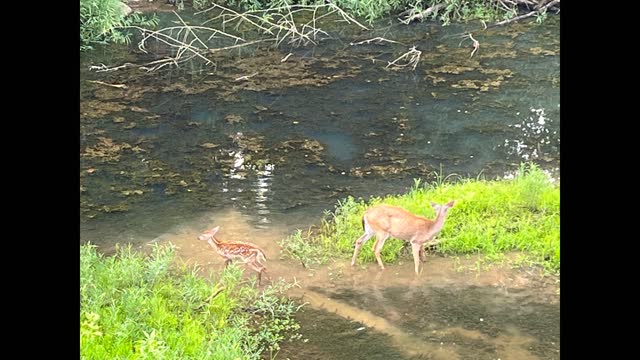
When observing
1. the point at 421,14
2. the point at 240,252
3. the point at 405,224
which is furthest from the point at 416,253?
the point at 421,14

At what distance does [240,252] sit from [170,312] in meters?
0.29

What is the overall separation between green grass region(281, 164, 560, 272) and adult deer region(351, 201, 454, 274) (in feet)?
0.36

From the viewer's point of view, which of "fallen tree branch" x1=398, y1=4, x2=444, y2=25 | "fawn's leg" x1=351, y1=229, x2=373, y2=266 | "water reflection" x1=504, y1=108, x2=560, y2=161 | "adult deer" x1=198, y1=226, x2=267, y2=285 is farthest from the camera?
"fallen tree branch" x1=398, y1=4, x2=444, y2=25

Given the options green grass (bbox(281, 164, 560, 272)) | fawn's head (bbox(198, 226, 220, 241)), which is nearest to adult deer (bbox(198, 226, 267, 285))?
fawn's head (bbox(198, 226, 220, 241))

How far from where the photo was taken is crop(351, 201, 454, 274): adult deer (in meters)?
3.01

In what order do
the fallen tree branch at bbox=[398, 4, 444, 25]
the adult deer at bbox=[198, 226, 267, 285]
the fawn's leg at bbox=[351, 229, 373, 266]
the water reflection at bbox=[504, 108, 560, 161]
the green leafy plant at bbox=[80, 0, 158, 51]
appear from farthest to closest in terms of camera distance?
the fallen tree branch at bbox=[398, 4, 444, 25]
the green leafy plant at bbox=[80, 0, 158, 51]
the water reflection at bbox=[504, 108, 560, 161]
the fawn's leg at bbox=[351, 229, 373, 266]
the adult deer at bbox=[198, 226, 267, 285]

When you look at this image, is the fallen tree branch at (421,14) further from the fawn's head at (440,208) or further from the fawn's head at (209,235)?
the fawn's head at (209,235)

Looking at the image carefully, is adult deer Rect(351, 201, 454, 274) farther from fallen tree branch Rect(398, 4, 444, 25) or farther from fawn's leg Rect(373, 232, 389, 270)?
fallen tree branch Rect(398, 4, 444, 25)

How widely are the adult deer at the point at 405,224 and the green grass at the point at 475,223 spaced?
11cm
